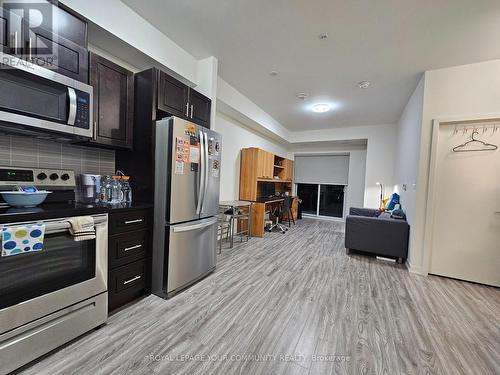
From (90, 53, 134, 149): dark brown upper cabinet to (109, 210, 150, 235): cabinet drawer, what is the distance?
0.73m

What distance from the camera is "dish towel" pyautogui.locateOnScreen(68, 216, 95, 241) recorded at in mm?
1431

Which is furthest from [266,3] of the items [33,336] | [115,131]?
[33,336]

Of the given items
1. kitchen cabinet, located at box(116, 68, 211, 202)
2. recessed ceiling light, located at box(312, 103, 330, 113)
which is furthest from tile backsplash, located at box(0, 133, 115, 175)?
recessed ceiling light, located at box(312, 103, 330, 113)

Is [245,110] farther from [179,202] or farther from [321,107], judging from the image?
[179,202]

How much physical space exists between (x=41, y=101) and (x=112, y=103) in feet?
1.99

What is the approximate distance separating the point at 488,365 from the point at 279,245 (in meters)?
2.91

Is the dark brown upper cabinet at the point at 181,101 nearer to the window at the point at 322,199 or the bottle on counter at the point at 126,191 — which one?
the bottle on counter at the point at 126,191

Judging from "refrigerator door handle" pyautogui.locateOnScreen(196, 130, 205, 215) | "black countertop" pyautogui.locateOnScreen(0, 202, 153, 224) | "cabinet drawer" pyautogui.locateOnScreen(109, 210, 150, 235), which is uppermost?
"refrigerator door handle" pyautogui.locateOnScreen(196, 130, 205, 215)

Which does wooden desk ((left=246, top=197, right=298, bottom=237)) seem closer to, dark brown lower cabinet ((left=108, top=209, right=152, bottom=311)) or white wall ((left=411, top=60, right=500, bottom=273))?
white wall ((left=411, top=60, right=500, bottom=273))

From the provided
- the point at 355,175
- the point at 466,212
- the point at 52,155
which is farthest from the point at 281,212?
the point at 52,155

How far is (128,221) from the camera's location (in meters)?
1.91

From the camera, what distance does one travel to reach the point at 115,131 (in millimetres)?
2096

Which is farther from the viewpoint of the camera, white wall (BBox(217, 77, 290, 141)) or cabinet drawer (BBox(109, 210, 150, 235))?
white wall (BBox(217, 77, 290, 141))

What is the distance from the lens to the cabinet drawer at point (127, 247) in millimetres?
1808
